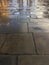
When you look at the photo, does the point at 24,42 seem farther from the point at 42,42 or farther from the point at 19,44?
the point at 42,42

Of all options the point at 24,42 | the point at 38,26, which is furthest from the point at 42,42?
the point at 38,26

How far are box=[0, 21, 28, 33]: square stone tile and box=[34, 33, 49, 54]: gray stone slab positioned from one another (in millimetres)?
373

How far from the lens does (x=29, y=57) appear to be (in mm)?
2057

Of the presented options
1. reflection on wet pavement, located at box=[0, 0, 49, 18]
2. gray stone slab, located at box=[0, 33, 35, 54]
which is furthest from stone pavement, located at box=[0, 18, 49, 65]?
reflection on wet pavement, located at box=[0, 0, 49, 18]

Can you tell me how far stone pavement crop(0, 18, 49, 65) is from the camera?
200 centimetres

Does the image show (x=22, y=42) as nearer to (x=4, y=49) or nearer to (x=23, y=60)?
(x=4, y=49)

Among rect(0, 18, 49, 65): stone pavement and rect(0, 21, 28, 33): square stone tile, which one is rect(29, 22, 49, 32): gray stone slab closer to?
rect(0, 18, 49, 65): stone pavement

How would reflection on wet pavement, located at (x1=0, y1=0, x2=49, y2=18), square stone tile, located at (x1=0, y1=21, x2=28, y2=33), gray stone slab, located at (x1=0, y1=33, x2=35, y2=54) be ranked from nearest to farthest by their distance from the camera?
gray stone slab, located at (x1=0, y1=33, x2=35, y2=54), square stone tile, located at (x1=0, y1=21, x2=28, y2=33), reflection on wet pavement, located at (x1=0, y1=0, x2=49, y2=18)

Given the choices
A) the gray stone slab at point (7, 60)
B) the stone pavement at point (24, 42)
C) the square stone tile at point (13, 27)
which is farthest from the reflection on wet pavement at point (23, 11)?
the gray stone slab at point (7, 60)

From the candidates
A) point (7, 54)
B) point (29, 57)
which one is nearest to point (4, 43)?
point (7, 54)

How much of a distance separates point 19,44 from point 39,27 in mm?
893

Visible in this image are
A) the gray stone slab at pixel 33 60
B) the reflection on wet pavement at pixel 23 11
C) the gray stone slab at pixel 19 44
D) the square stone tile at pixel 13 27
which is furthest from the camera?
the reflection on wet pavement at pixel 23 11

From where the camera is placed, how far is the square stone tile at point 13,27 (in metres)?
3.05

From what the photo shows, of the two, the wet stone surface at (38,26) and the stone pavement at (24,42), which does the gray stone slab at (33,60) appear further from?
the wet stone surface at (38,26)
